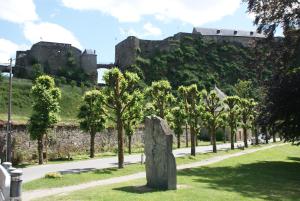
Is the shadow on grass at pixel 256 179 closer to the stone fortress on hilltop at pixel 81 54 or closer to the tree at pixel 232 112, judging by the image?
the tree at pixel 232 112

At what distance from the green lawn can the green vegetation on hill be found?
6566 centimetres

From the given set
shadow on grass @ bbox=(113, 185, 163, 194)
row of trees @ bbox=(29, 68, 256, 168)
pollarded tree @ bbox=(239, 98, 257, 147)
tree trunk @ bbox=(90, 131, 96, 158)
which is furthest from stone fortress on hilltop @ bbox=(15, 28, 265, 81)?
shadow on grass @ bbox=(113, 185, 163, 194)

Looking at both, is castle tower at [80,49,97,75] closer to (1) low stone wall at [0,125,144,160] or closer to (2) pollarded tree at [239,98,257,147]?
(2) pollarded tree at [239,98,257,147]

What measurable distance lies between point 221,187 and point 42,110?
16695 mm

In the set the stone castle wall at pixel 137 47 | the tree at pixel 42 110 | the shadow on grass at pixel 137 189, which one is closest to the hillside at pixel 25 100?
the stone castle wall at pixel 137 47

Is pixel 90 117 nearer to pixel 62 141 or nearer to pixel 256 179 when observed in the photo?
pixel 62 141

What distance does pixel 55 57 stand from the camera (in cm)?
9612

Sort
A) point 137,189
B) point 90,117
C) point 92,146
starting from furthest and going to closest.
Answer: point 90,117
point 92,146
point 137,189

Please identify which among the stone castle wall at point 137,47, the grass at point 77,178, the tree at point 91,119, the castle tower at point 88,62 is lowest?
the grass at point 77,178

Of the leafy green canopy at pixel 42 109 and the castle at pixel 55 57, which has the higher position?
the castle at pixel 55 57

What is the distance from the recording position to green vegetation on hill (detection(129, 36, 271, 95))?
9975 cm

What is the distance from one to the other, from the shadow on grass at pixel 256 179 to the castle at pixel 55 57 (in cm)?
6932

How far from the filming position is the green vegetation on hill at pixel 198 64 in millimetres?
99750

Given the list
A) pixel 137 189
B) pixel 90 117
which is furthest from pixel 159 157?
pixel 90 117
